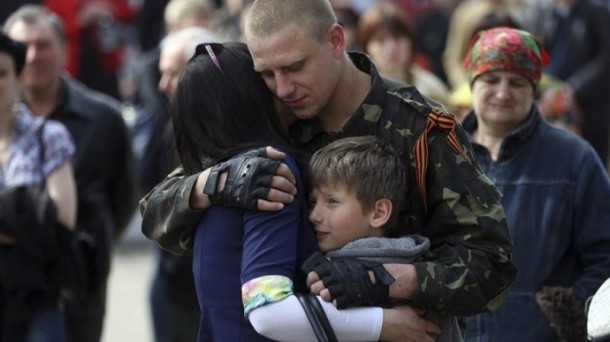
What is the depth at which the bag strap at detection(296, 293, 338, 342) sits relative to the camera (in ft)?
13.0

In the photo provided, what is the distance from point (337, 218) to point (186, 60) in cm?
389

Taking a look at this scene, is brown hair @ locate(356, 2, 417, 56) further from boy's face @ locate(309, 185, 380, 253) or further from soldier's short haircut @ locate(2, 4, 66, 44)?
boy's face @ locate(309, 185, 380, 253)

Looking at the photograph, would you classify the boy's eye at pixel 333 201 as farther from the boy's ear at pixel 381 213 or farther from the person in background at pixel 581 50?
the person in background at pixel 581 50

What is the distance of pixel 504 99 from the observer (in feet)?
18.2

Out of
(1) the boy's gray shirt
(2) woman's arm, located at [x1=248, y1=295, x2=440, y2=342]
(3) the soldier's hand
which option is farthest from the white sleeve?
(3) the soldier's hand

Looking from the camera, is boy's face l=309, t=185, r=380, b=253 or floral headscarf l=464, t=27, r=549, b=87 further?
floral headscarf l=464, t=27, r=549, b=87

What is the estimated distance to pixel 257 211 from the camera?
4.00m

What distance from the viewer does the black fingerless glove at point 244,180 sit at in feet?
13.1

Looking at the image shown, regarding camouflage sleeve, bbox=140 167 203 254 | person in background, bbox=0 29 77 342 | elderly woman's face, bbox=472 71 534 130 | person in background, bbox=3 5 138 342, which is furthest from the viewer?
person in background, bbox=3 5 138 342

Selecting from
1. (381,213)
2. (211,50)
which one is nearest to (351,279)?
(381,213)

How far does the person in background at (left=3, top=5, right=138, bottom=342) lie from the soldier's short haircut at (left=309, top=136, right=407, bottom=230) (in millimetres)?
2881

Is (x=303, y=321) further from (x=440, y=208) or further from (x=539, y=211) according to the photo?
(x=539, y=211)

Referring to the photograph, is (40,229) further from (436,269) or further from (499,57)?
(436,269)

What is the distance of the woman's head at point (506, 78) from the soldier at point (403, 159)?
1206 millimetres
